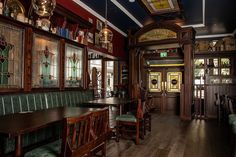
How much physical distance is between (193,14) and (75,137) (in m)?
5.95

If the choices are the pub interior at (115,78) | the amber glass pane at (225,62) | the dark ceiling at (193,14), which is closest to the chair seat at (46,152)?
the pub interior at (115,78)

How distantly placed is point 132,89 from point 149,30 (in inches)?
→ 86.9

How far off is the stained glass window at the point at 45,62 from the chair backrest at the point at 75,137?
210 cm

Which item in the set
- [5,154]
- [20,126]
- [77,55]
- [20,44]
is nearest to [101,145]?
[20,126]

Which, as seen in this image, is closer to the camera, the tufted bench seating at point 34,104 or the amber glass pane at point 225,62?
the tufted bench seating at point 34,104

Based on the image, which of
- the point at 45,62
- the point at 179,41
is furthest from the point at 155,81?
the point at 45,62

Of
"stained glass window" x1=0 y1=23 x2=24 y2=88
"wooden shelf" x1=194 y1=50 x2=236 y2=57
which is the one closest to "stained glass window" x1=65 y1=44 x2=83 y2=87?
"stained glass window" x1=0 y1=23 x2=24 y2=88

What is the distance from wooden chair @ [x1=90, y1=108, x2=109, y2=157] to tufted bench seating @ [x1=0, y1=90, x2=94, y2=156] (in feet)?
2.48

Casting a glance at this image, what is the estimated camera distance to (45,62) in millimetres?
3924

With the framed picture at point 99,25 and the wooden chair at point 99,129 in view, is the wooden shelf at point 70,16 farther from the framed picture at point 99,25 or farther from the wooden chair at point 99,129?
the wooden chair at point 99,129

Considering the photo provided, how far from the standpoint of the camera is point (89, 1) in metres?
5.35

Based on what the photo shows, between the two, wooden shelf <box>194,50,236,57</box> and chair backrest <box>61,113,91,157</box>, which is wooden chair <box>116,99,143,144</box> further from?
wooden shelf <box>194,50,236,57</box>

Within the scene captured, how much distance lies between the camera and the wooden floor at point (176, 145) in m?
3.42

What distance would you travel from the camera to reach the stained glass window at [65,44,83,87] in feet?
15.1
